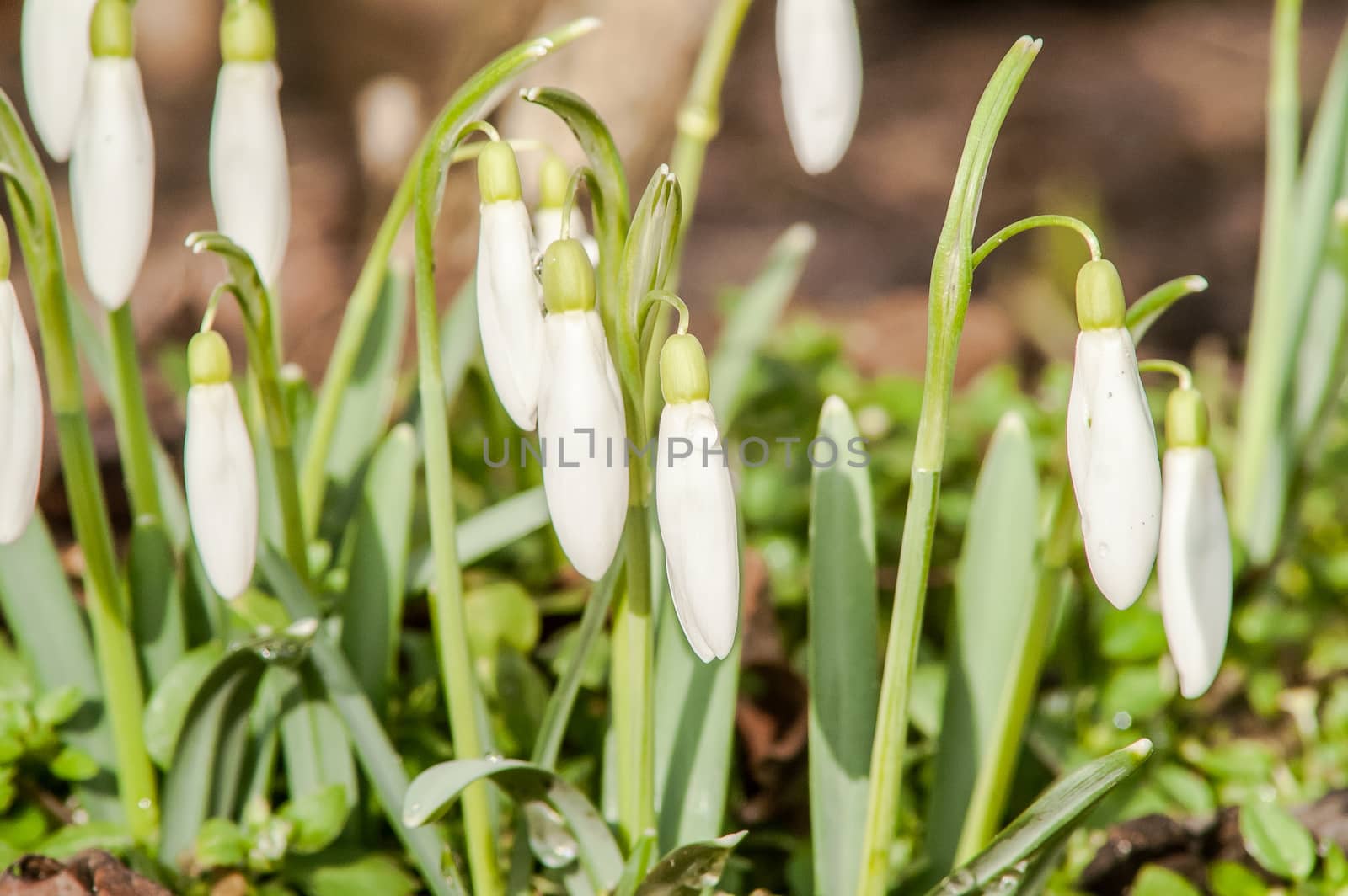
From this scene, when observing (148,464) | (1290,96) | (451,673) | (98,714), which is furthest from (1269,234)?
(98,714)

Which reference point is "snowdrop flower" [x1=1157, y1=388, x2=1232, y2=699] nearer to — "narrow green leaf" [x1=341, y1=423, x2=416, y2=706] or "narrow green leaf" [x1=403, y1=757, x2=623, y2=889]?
"narrow green leaf" [x1=403, y1=757, x2=623, y2=889]

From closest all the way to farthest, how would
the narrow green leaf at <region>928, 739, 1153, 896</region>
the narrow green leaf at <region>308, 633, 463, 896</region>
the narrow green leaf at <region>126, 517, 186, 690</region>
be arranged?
the narrow green leaf at <region>928, 739, 1153, 896</region> < the narrow green leaf at <region>308, 633, 463, 896</region> < the narrow green leaf at <region>126, 517, 186, 690</region>

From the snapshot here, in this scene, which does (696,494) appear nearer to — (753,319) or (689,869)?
(689,869)

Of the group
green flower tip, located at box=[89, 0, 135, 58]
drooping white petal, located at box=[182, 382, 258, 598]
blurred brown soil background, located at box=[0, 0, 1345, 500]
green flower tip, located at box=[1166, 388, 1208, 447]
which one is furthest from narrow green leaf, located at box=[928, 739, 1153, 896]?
blurred brown soil background, located at box=[0, 0, 1345, 500]

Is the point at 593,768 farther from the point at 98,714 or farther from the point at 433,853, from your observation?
the point at 98,714

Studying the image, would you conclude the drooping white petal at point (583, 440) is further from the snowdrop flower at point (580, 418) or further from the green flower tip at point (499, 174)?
the green flower tip at point (499, 174)

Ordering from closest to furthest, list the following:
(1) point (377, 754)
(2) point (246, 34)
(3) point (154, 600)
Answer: (2) point (246, 34)
(1) point (377, 754)
(3) point (154, 600)

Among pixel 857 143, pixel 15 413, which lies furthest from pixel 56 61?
pixel 857 143
